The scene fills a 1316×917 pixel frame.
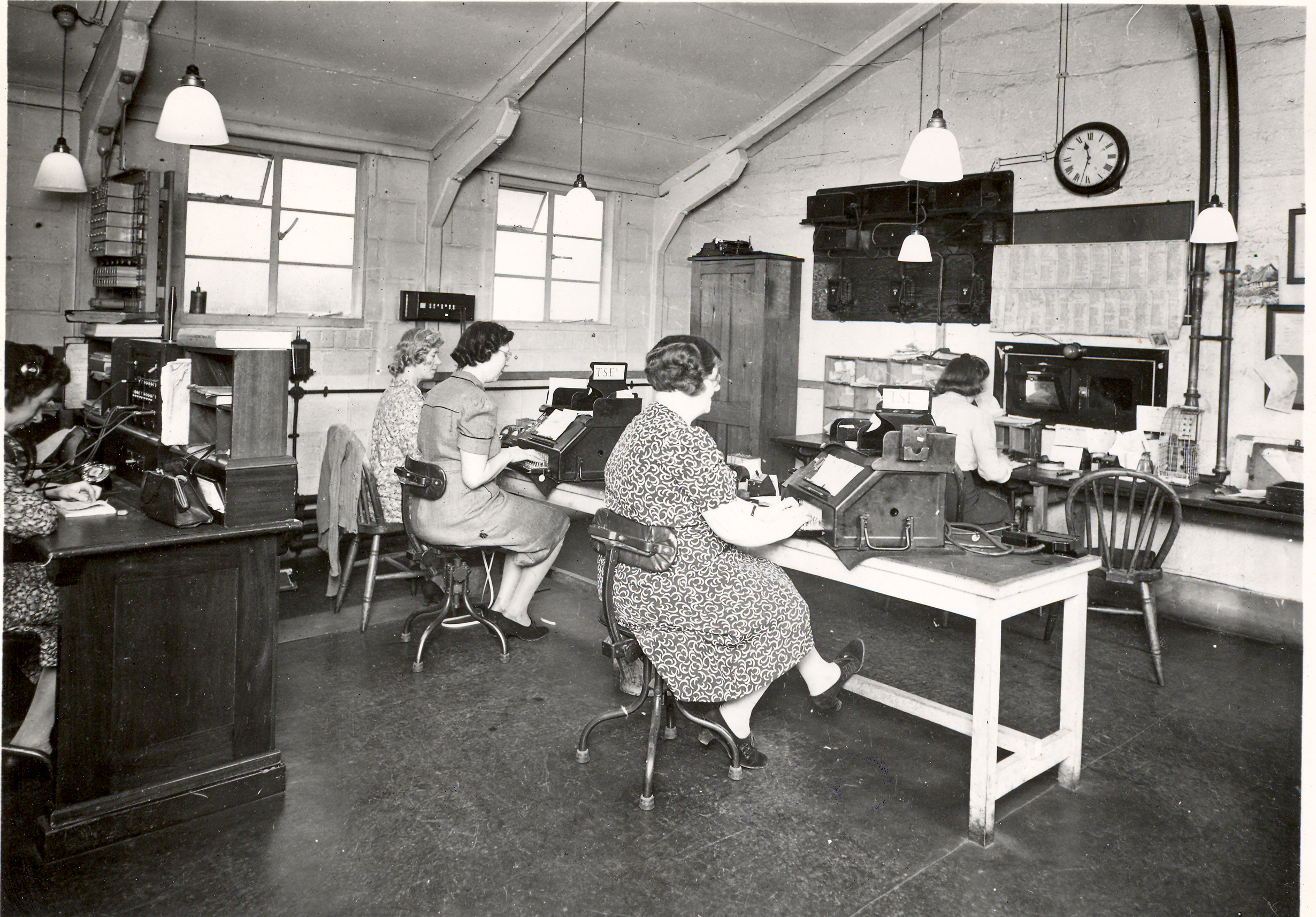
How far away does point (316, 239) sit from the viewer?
6.84 m

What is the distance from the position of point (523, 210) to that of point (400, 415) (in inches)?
152

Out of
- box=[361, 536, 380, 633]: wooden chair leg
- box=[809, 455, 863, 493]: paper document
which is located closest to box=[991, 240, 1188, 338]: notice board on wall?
box=[809, 455, 863, 493]: paper document

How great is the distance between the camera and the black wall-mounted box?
276 inches

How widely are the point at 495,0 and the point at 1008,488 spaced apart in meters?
3.99

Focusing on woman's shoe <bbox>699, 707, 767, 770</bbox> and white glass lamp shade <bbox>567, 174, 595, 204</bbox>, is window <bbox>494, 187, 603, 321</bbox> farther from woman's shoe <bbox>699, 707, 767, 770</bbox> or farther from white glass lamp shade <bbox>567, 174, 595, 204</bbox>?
woman's shoe <bbox>699, 707, 767, 770</bbox>

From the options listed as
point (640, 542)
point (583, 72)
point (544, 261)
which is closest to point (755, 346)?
point (544, 261)

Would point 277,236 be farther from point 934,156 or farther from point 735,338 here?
point 934,156

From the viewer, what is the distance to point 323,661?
4016 millimetres

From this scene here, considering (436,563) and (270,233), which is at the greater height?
(270,233)

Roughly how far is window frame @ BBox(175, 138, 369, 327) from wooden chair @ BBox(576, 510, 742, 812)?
13.9ft

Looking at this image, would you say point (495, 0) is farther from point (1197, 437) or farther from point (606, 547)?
point (1197, 437)

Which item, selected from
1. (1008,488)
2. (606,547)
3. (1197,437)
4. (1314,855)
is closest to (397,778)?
(606,547)

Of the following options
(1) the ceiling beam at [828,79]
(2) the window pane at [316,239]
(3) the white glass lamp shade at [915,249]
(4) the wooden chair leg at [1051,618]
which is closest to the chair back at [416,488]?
(4) the wooden chair leg at [1051,618]

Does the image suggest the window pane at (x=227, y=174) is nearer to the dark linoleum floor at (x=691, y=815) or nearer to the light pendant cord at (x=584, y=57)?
the light pendant cord at (x=584, y=57)
